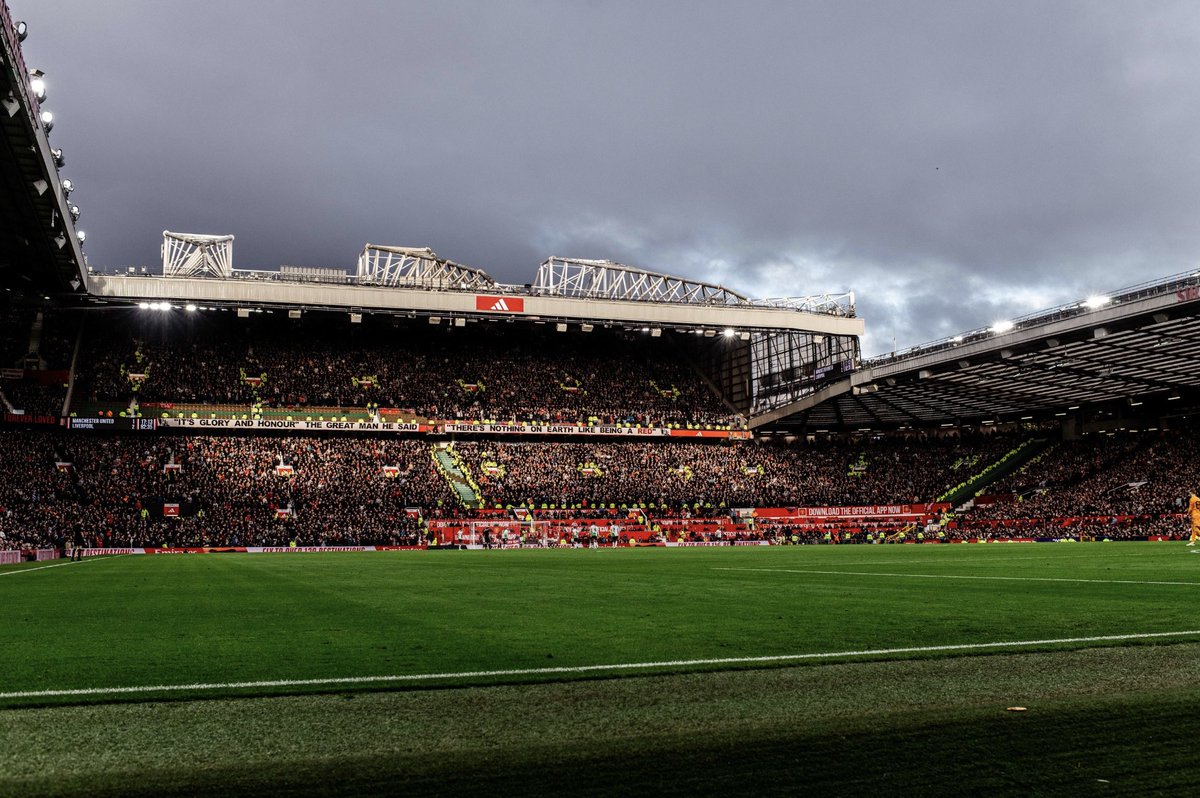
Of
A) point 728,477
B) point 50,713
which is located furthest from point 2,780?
point 728,477

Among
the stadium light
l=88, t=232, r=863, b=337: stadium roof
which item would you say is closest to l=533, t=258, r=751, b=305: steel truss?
l=88, t=232, r=863, b=337: stadium roof

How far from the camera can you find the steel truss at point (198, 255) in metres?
55.9

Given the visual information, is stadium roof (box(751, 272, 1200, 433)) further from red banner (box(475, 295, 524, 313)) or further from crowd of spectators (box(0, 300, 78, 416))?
crowd of spectators (box(0, 300, 78, 416))

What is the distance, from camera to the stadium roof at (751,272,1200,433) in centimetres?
3841

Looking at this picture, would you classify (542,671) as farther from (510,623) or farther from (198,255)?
(198,255)

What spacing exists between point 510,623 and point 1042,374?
48.2 meters

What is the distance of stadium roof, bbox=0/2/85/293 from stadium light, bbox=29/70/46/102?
1.2 inches

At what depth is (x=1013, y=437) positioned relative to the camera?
212ft

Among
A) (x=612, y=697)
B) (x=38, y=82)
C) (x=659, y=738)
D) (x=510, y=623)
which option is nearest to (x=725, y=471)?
(x=38, y=82)

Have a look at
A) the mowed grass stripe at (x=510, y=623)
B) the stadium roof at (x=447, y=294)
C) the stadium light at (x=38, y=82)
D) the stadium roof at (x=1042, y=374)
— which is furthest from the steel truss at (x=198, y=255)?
the mowed grass stripe at (x=510, y=623)

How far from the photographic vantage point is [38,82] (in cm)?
2547

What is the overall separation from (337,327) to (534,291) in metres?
16.0

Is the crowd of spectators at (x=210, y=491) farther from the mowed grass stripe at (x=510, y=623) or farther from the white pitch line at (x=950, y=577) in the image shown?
the white pitch line at (x=950, y=577)

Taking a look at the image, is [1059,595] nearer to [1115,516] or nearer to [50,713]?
[50,713]
